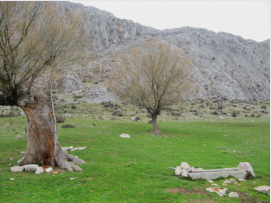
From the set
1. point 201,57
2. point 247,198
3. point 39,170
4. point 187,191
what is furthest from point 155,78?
point 201,57

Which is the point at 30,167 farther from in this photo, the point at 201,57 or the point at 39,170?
the point at 201,57

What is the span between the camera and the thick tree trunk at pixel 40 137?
963 centimetres

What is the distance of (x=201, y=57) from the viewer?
3671 inches

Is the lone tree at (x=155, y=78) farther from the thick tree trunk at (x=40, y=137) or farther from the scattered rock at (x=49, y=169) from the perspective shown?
the scattered rock at (x=49, y=169)

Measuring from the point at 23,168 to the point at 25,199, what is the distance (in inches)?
133

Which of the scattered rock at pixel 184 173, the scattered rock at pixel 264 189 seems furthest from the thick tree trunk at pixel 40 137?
the scattered rock at pixel 264 189

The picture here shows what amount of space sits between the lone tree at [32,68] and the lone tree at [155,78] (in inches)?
452

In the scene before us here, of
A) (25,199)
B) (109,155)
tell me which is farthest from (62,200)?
(109,155)

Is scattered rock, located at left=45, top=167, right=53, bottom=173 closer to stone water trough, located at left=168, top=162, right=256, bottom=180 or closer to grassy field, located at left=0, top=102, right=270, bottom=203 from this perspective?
grassy field, located at left=0, top=102, right=270, bottom=203

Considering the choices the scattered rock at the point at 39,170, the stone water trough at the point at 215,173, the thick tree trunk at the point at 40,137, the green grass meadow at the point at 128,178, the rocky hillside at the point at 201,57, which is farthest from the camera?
the rocky hillside at the point at 201,57

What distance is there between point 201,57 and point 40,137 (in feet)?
305

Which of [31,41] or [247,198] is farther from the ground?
→ [31,41]

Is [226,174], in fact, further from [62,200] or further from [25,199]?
[25,199]

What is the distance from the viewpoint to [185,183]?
7914 mm
